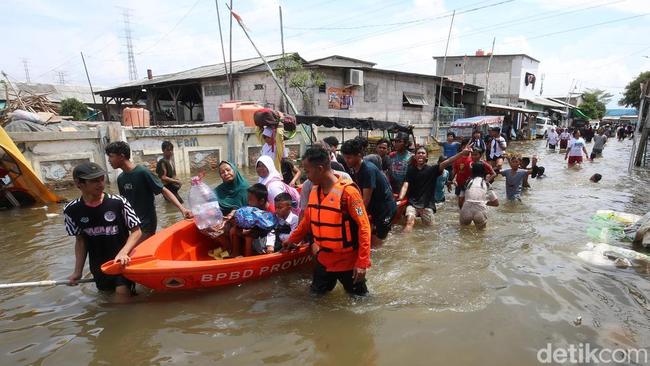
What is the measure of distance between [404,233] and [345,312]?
2705 millimetres

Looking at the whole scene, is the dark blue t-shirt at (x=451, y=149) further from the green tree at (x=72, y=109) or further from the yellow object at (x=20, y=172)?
the green tree at (x=72, y=109)

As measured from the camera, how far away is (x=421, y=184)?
18.9 ft

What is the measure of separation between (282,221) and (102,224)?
1.79m

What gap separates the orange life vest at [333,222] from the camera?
295cm

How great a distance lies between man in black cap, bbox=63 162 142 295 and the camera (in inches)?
113

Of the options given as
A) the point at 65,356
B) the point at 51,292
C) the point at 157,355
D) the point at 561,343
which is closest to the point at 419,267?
the point at 561,343

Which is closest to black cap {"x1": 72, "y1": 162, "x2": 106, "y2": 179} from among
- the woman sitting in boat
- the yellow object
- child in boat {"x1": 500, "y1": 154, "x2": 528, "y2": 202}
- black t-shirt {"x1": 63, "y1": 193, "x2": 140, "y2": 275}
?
black t-shirt {"x1": 63, "y1": 193, "x2": 140, "y2": 275}

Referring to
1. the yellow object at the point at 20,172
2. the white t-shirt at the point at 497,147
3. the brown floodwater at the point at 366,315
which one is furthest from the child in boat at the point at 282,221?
the white t-shirt at the point at 497,147

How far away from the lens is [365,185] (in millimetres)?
4043

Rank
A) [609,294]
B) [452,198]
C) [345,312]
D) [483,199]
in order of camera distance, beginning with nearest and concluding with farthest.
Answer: [345,312] → [609,294] → [483,199] → [452,198]

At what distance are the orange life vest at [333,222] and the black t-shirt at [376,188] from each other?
1038mm

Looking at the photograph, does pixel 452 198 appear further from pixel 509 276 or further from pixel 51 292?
pixel 51 292

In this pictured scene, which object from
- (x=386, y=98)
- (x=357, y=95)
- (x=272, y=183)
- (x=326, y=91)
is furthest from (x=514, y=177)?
(x=386, y=98)

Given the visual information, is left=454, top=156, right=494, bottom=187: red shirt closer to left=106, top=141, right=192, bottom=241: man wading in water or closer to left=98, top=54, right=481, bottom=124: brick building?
left=106, top=141, right=192, bottom=241: man wading in water
